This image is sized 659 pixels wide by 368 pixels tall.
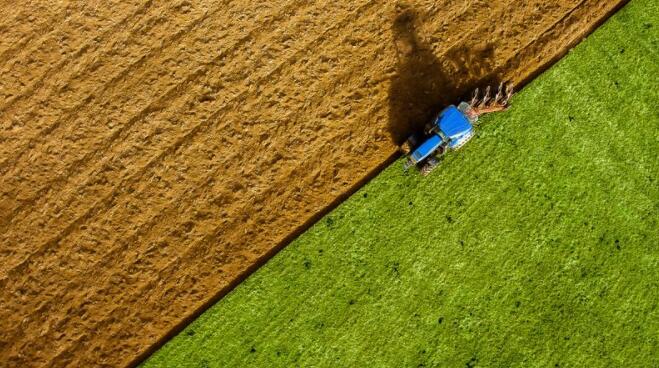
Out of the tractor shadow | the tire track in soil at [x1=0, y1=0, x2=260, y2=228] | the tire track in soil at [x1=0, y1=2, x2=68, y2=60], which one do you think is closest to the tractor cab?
the tractor shadow

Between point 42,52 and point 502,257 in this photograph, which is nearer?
point 42,52

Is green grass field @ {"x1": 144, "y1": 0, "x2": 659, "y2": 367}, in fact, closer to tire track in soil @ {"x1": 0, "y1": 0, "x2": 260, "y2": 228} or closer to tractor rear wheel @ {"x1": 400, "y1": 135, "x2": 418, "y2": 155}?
tractor rear wheel @ {"x1": 400, "y1": 135, "x2": 418, "y2": 155}

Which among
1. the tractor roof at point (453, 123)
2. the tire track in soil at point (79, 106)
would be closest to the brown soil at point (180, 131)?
the tire track in soil at point (79, 106)

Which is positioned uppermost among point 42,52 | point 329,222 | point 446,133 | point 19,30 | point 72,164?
point 19,30

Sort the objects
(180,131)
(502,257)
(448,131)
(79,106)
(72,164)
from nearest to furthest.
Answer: (448,131)
(72,164)
(79,106)
(180,131)
(502,257)

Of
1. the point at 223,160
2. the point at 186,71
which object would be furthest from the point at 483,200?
the point at 186,71

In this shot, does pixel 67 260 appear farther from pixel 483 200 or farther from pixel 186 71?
pixel 483 200

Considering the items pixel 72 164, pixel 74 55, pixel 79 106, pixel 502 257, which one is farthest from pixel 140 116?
pixel 502 257

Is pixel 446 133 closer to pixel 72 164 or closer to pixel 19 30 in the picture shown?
pixel 72 164
